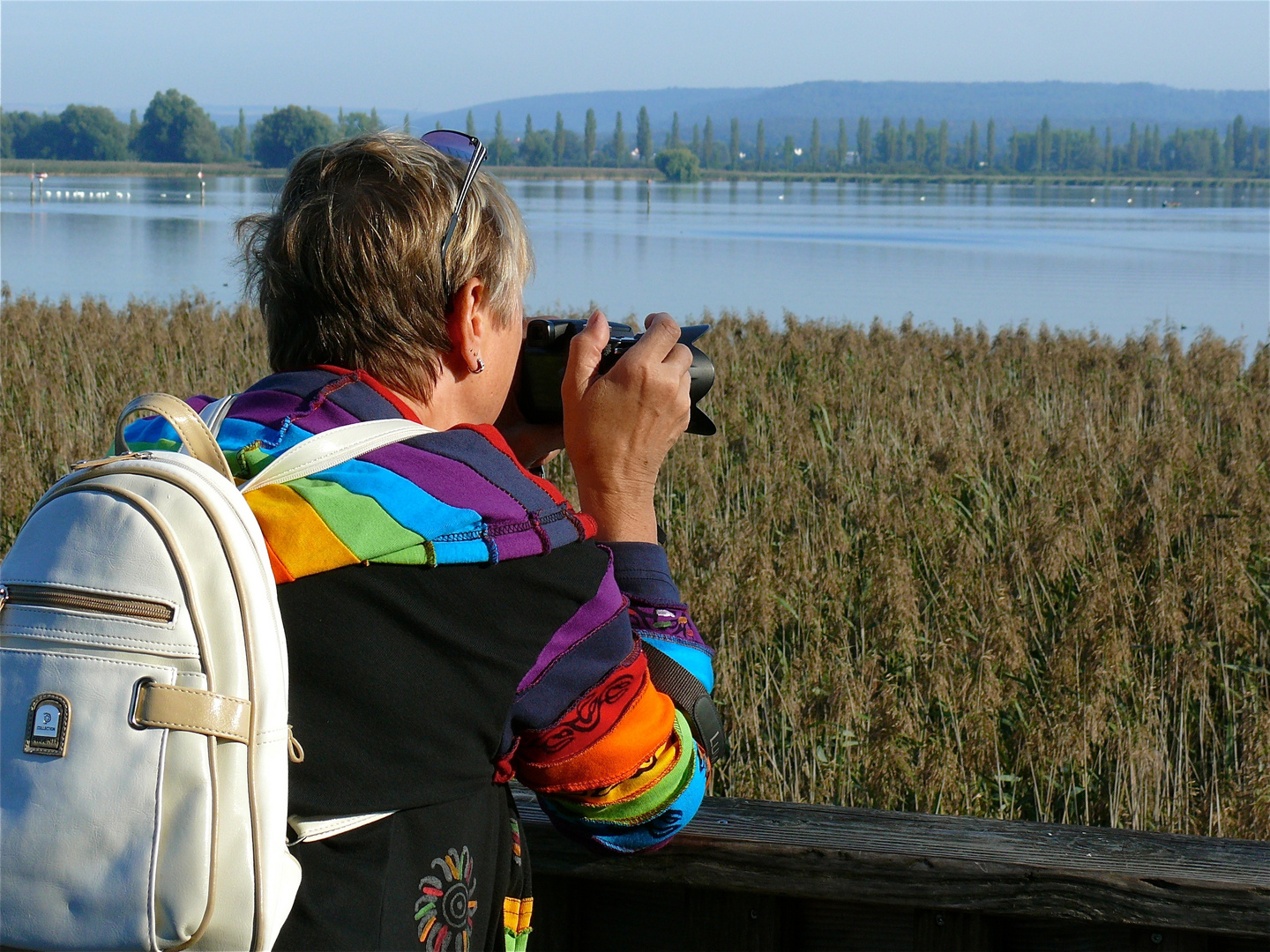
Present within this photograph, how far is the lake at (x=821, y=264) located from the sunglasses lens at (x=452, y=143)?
11.7 inches

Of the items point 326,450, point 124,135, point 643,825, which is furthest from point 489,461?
point 124,135

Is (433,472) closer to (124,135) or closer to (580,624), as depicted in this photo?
(580,624)

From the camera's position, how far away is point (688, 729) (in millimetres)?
1453

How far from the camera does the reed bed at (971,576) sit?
3217 millimetres

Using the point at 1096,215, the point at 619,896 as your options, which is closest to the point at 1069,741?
the point at 619,896

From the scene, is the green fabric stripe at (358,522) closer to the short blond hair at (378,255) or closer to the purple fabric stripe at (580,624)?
the purple fabric stripe at (580,624)

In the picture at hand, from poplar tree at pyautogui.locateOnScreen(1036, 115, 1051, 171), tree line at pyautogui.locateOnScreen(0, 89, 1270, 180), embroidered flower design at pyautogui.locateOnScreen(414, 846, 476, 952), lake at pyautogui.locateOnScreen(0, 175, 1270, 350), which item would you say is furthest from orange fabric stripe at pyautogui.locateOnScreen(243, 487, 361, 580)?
poplar tree at pyautogui.locateOnScreen(1036, 115, 1051, 171)

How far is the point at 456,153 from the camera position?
4.73ft

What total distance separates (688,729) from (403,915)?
1.34ft

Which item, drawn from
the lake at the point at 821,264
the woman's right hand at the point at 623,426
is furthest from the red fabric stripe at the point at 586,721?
the lake at the point at 821,264

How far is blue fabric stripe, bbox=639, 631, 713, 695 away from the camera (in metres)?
1.47

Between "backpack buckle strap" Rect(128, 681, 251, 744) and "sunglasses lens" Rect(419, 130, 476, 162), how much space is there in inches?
28.0

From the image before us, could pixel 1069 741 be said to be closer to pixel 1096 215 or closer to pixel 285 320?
pixel 285 320

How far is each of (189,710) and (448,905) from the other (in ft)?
1.31
